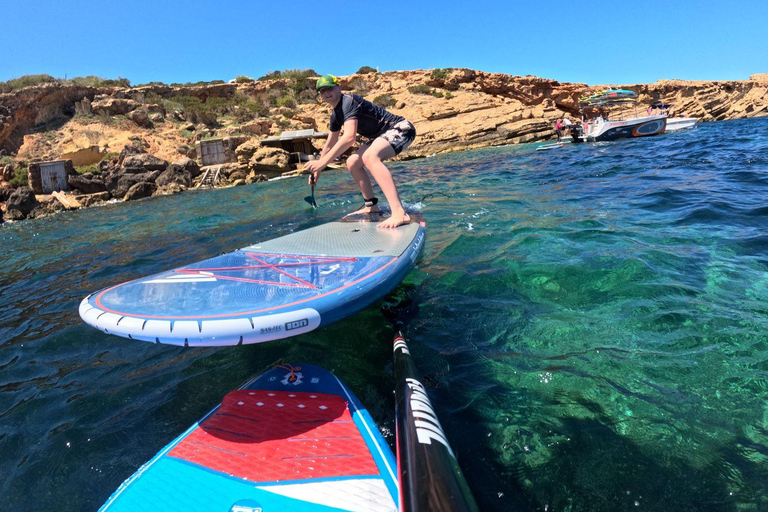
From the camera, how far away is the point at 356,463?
1.48 metres

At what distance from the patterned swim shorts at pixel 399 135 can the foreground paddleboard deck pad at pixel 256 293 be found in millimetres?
1383

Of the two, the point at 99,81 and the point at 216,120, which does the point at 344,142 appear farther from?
the point at 99,81

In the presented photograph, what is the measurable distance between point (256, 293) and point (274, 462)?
914 millimetres

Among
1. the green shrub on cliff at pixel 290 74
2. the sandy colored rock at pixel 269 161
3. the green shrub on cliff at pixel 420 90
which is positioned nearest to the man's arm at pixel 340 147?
the sandy colored rock at pixel 269 161

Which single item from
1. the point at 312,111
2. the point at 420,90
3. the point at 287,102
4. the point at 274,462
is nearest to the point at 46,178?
the point at 312,111

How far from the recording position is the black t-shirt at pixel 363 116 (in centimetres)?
423

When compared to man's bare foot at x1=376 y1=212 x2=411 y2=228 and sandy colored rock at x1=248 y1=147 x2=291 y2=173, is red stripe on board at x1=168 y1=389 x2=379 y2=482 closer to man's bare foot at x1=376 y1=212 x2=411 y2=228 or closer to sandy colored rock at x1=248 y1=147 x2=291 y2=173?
man's bare foot at x1=376 y1=212 x2=411 y2=228

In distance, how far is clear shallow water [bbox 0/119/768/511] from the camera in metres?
1.58

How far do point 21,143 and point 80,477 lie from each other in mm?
34385

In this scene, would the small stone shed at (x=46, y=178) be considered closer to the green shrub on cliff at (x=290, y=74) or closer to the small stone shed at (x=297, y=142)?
the small stone shed at (x=297, y=142)

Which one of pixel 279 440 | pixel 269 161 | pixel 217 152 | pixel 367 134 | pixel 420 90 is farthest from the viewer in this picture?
pixel 420 90

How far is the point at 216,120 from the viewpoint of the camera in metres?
32.7

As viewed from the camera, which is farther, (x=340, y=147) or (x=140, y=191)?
(x=140, y=191)

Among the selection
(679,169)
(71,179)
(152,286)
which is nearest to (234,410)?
(152,286)
